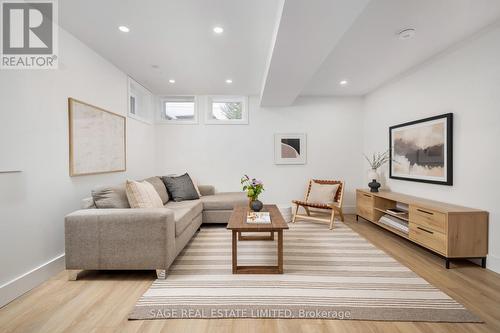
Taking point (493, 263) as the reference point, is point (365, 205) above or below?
above

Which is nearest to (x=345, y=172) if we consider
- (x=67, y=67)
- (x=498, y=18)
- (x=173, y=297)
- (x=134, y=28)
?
(x=498, y=18)

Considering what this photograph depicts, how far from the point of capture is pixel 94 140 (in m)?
2.75

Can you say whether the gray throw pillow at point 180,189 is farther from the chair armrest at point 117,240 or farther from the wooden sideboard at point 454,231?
the wooden sideboard at point 454,231

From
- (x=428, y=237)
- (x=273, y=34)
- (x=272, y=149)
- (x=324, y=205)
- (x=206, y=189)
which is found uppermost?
(x=273, y=34)

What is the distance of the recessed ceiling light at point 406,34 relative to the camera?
229cm

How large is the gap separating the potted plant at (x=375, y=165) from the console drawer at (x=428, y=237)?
3.57ft

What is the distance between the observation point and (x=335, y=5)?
1.64 metres

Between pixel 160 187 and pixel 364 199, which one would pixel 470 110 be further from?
pixel 160 187

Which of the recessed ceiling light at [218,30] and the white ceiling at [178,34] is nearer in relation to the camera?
the white ceiling at [178,34]

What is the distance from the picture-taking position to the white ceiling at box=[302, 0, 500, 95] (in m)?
1.95

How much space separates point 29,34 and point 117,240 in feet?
6.91

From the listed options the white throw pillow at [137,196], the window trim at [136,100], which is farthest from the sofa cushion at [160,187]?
the window trim at [136,100]

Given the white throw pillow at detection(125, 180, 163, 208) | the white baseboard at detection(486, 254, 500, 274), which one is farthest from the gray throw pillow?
the white baseboard at detection(486, 254, 500, 274)

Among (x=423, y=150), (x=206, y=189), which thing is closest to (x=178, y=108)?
(x=206, y=189)
